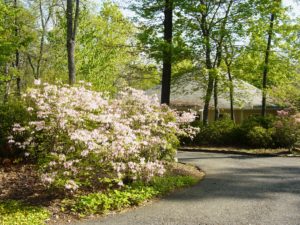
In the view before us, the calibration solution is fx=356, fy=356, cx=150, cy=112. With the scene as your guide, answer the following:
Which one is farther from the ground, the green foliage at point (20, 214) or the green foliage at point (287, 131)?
the green foliage at point (287, 131)

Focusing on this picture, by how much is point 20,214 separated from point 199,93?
23.2 meters

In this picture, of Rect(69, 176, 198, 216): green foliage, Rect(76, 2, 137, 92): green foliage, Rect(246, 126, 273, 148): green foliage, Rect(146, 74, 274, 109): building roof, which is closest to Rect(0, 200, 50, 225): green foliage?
Rect(69, 176, 198, 216): green foliage

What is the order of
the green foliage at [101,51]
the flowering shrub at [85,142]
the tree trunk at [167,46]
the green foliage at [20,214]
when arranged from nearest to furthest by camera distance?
the green foliage at [20,214] → the flowering shrub at [85,142] → the tree trunk at [167,46] → the green foliage at [101,51]

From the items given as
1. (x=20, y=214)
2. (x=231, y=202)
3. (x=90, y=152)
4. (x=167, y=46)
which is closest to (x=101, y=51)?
(x=167, y=46)

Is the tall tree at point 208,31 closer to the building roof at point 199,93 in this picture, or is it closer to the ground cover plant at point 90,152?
the building roof at point 199,93

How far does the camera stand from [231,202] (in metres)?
7.62

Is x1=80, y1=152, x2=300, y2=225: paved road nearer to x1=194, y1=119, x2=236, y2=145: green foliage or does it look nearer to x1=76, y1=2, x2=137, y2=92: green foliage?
x1=194, y1=119, x2=236, y2=145: green foliage

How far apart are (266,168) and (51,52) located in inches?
1021

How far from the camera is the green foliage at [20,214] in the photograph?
6.10 metres

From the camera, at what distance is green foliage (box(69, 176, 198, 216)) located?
689 centimetres

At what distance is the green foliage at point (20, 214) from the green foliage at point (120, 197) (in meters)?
0.60

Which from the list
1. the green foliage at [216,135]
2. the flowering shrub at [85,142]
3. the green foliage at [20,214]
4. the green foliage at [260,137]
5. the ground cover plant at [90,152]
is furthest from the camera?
the green foliage at [216,135]

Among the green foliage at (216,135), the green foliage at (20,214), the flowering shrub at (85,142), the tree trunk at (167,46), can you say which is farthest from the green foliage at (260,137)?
the green foliage at (20,214)

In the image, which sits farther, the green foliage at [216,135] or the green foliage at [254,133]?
the green foliage at [216,135]
